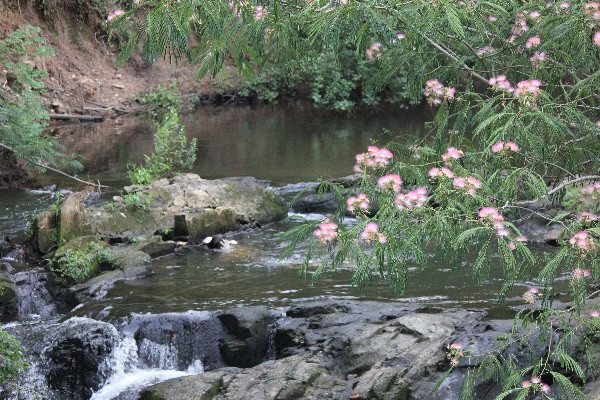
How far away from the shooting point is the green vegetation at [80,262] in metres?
9.35

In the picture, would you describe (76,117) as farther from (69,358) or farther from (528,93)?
(528,93)

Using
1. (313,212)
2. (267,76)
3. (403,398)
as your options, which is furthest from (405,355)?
(267,76)

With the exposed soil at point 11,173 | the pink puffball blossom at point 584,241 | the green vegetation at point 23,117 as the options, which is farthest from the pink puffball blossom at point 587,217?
the exposed soil at point 11,173

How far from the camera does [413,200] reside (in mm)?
4566

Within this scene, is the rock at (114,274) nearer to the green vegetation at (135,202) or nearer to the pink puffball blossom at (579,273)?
the green vegetation at (135,202)

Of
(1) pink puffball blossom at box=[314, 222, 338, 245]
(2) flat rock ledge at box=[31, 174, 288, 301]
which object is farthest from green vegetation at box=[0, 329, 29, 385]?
(1) pink puffball blossom at box=[314, 222, 338, 245]

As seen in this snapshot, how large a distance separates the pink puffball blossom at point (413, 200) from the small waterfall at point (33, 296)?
17.3 feet

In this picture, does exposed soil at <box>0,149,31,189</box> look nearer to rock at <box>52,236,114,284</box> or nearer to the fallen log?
rock at <box>52,236,114,284</box>

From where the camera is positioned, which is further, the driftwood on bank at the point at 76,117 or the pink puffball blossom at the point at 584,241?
the driftwood on bank at the point at 76,117

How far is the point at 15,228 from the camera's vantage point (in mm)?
11523

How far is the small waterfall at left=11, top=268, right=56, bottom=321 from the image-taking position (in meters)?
8.78

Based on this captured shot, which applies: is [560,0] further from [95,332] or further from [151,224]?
[151,224]

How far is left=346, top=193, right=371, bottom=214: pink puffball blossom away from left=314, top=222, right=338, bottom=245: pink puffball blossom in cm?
15

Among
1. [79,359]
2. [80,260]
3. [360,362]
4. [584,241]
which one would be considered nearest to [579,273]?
[584,241]
